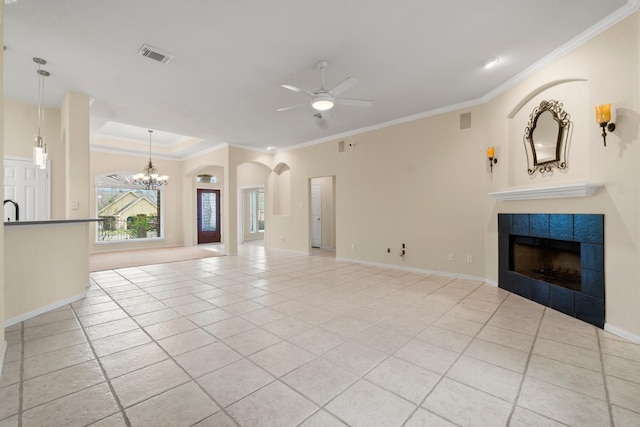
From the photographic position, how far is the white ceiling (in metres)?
2.55

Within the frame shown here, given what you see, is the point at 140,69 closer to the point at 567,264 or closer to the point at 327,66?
the point at 327,66

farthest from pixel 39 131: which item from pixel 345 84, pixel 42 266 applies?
pixel 345 84

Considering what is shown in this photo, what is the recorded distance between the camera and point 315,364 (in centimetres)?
214

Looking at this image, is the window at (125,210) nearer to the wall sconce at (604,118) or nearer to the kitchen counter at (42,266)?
the kitchen counter at (42,266)

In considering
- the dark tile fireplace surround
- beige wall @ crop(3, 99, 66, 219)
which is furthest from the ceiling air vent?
the dark tile fireplace surround

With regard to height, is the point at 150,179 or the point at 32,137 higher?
the point at 32,137

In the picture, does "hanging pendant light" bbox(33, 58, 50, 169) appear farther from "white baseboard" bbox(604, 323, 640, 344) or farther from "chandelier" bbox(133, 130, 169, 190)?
"white baseboard" bbox(604, 323, 640, 344)

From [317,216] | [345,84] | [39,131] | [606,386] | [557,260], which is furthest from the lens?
[317,216]

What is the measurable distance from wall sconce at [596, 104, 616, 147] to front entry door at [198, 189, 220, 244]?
10132 mm

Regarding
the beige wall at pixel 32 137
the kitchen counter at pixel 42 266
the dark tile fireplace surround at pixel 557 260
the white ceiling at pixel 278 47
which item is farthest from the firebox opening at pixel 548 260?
the beige wall at pixel 32 137

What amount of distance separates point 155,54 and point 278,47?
4.70 ft

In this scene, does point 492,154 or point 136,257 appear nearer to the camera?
point 492,154

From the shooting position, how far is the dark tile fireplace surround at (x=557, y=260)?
9.39 feet

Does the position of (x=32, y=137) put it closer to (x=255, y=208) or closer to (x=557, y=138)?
(x=255, y=208)
